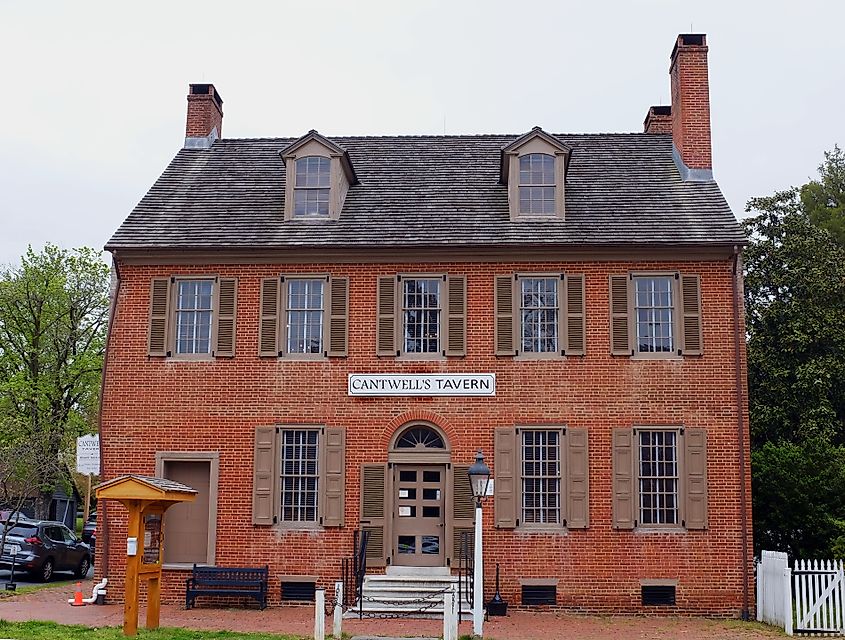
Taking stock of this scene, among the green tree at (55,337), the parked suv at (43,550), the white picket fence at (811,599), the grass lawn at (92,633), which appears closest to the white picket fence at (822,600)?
the white picket fence at (811,599)

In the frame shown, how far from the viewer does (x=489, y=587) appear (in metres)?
18.2

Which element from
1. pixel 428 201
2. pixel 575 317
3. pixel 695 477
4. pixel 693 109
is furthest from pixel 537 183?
pixel 695 477

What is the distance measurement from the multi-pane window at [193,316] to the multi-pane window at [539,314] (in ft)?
20.1

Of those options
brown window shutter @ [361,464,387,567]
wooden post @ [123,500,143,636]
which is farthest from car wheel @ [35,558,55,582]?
wooden post @ [123,500,143,636]

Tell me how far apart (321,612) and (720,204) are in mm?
11441

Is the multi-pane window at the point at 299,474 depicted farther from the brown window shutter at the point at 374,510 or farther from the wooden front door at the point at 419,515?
the wooden front door at the point at 419,515

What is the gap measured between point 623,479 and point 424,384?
410 centimetres

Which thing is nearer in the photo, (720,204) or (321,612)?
(321,612)

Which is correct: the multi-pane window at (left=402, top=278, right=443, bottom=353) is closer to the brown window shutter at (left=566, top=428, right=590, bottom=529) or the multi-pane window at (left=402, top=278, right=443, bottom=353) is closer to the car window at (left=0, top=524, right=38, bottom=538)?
the brown window shutter at (left=566, top=428, right=590, bottom=529)

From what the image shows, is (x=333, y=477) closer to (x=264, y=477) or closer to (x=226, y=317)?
(x=264, y=477)

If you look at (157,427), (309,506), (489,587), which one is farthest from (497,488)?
(157,427)

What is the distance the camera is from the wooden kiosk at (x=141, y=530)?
Result: 14.5 meters

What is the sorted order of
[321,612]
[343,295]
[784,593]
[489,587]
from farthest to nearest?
[343,295] → [489,587] → [784,593] → [321,612]

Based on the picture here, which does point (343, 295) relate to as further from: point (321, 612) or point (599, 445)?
point (321, 612)
